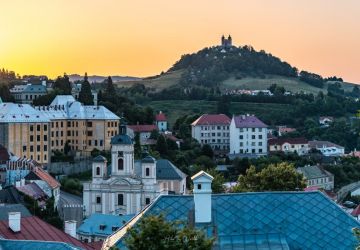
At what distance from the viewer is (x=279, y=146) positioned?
11856 centimetres

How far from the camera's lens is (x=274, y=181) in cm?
4169

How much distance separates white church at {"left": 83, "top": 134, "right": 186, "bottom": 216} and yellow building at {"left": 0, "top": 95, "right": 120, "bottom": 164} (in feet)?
64.5

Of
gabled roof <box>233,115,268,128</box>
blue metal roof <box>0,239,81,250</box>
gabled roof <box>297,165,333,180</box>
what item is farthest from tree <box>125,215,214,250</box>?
gabled roof <box>233,115,268,128</box>

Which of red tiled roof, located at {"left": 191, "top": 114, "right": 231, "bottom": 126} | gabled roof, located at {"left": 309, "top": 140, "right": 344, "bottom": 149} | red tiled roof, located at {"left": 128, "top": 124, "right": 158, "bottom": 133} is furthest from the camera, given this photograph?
red tiled roof, located at {"left": 191, "top": 114, "right": 231, "bottom": 126}

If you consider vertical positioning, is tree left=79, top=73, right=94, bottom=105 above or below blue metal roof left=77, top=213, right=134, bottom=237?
above

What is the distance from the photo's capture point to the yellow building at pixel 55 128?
82812 millimetres

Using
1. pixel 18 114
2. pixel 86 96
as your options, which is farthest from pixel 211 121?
pixel 18 114

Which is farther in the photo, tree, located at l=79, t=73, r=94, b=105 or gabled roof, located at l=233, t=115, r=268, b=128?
gabled roof, located at l=233, t=115, r=268, b=128

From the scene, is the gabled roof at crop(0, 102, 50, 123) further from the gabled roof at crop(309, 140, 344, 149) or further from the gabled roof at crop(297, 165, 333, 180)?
the gabled roof at crop(309, 140, 344, 149)

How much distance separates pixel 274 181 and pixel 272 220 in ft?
70.5

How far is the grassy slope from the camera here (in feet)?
493

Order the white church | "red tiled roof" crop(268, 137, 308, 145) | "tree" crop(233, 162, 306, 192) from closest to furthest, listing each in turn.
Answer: "tree" crop(233, 162, 306, 192)
the white church
"red tiled roof" crop(268, 137, 308, 145)

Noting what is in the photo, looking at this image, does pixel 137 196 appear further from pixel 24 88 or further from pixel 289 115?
pixel 289 115

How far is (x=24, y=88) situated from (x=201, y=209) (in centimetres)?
9698
